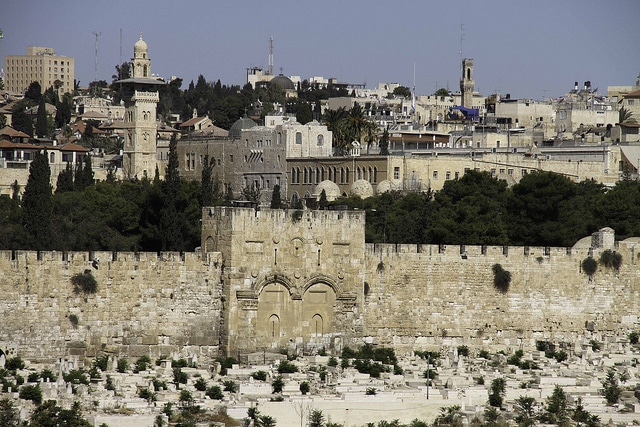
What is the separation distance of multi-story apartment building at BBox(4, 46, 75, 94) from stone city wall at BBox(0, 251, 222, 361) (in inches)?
5354

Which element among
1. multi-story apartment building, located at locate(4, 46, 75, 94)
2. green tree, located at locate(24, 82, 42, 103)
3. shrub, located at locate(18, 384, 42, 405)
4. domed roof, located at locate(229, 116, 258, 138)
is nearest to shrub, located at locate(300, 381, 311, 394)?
shrub, located at locate(18, 384, 42, 405)

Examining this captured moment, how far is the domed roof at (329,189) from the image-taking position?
2923 inches

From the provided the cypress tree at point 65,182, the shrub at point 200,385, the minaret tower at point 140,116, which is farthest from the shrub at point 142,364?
the minaret tower at point 140,116

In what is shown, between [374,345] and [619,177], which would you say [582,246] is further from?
[619,177]

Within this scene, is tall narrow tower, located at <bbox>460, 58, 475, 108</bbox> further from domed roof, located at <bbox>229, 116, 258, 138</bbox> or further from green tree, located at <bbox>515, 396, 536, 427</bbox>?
green tree, located at <bbox>515, 396, 536, 427</bbox>

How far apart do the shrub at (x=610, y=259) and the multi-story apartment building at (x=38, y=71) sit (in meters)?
134

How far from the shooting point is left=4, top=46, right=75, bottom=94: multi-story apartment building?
173750mm

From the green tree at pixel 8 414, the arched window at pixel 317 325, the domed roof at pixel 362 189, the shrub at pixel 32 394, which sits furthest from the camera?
the domed roof at pixel 362 189

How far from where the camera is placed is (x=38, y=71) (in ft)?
574

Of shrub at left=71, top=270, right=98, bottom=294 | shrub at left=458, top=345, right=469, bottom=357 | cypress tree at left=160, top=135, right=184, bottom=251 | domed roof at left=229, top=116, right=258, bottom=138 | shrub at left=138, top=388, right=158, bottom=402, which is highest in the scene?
domed roof at left=229, top=116, right=258, bottom=138

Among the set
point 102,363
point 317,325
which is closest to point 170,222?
point 317,325

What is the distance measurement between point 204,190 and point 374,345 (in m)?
14.3

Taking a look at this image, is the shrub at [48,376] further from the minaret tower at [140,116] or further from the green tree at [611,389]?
the minaret tower at [140,116]

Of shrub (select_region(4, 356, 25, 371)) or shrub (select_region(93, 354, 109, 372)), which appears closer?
shrub (select_region(4, 356, 25, 371))
